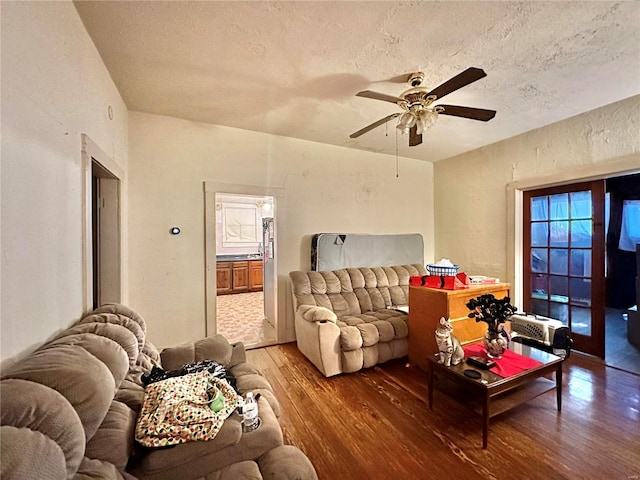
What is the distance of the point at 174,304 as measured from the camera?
3.09m

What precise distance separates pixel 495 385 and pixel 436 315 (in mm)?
820

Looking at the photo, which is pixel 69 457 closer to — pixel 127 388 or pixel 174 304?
pixel 127 388

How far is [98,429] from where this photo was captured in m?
0.97

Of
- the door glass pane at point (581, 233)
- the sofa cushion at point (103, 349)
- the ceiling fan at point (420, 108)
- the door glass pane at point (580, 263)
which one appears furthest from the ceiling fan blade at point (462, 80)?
the door glass pane at point (580, 263)

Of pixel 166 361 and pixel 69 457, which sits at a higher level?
pixel 69 457

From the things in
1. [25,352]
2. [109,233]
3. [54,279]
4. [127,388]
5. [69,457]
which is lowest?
[127,388]

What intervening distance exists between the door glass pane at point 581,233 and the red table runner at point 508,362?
6.23 ft

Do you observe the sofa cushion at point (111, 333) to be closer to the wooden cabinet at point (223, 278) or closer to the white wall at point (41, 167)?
the white wall at point (41, 167)

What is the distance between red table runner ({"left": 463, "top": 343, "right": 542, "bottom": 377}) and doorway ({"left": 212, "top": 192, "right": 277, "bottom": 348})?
8.79 ft

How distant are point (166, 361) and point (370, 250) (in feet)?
9.57

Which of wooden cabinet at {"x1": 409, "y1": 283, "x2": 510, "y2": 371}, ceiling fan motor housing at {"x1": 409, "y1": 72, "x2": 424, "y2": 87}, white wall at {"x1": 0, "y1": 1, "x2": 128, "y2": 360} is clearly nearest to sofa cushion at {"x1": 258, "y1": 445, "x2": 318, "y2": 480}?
white wall at {"x1": 0, "y1": 1, "x2": 128, "y2": 360}

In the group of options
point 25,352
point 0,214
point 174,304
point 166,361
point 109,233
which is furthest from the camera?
point 174,304

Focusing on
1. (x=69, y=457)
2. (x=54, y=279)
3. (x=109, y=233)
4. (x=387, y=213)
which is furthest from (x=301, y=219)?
(x=69, y=457)

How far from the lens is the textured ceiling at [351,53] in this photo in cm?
163
